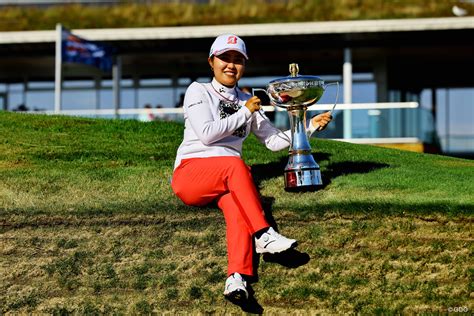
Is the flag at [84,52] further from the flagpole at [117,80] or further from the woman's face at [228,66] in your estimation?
the woman's face at [228,66]

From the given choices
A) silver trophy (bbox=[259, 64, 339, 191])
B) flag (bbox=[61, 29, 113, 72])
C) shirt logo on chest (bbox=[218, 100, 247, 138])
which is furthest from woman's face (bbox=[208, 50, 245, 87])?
flag (bbox=[61, 29, 113, 72])

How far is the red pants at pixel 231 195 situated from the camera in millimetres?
6762

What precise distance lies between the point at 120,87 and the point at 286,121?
8.88 meters

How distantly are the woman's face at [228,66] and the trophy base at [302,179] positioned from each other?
930 mm

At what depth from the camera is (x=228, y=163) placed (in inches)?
282

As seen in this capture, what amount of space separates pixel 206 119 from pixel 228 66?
530 millimetres

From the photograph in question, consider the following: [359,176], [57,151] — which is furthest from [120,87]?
[359,176]

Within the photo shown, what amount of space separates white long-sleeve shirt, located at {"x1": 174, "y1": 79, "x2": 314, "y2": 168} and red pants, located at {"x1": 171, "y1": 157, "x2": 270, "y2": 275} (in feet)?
0.39

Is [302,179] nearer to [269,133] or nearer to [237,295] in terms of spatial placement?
[269,133]

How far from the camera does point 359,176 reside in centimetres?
902

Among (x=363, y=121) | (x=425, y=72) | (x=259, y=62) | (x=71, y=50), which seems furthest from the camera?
(x=425, y=72)

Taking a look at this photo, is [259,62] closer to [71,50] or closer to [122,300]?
[71,50]

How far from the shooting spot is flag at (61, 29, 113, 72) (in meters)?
24.7

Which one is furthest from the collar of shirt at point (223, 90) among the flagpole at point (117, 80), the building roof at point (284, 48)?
the flagpole at point (117, 80)
